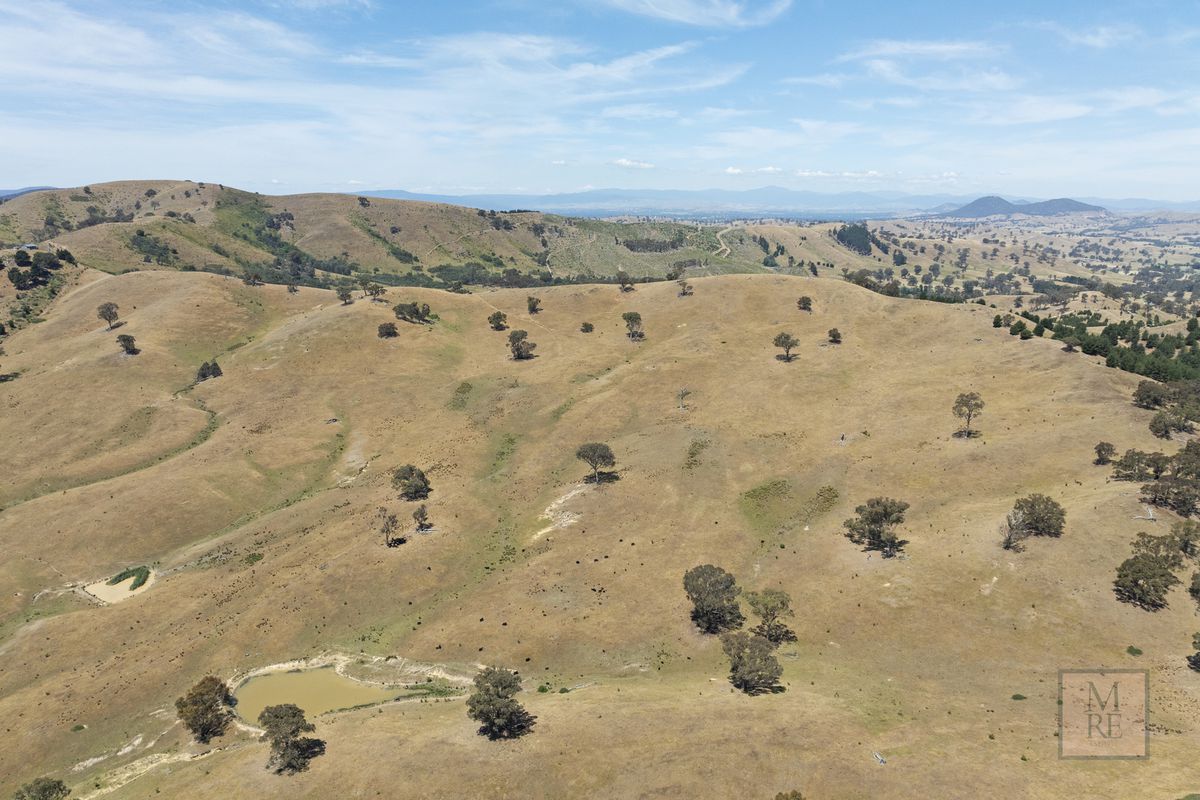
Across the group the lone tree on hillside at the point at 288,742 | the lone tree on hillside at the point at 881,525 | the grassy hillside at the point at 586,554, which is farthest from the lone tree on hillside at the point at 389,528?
the lone tree on hillside at the point at 881,525

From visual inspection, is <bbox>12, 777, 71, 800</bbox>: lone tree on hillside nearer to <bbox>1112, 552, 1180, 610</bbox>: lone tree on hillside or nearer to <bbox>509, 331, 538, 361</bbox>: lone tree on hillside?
<bbox>1112, 552, 1180, 610</bbox>: lone tree on hillside

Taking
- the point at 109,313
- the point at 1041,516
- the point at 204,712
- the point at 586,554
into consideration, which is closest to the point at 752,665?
the point at 586,554

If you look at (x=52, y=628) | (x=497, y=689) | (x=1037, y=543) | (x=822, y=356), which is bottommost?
(x=52, y=628)

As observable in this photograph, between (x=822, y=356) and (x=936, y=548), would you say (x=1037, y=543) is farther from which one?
(x=822, y=356)

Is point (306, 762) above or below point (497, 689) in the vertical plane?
below

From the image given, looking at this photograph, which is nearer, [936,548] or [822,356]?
[936,548]

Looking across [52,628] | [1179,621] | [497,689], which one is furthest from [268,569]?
[1179,621]

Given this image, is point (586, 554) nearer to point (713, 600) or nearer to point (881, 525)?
point (713, 600)
